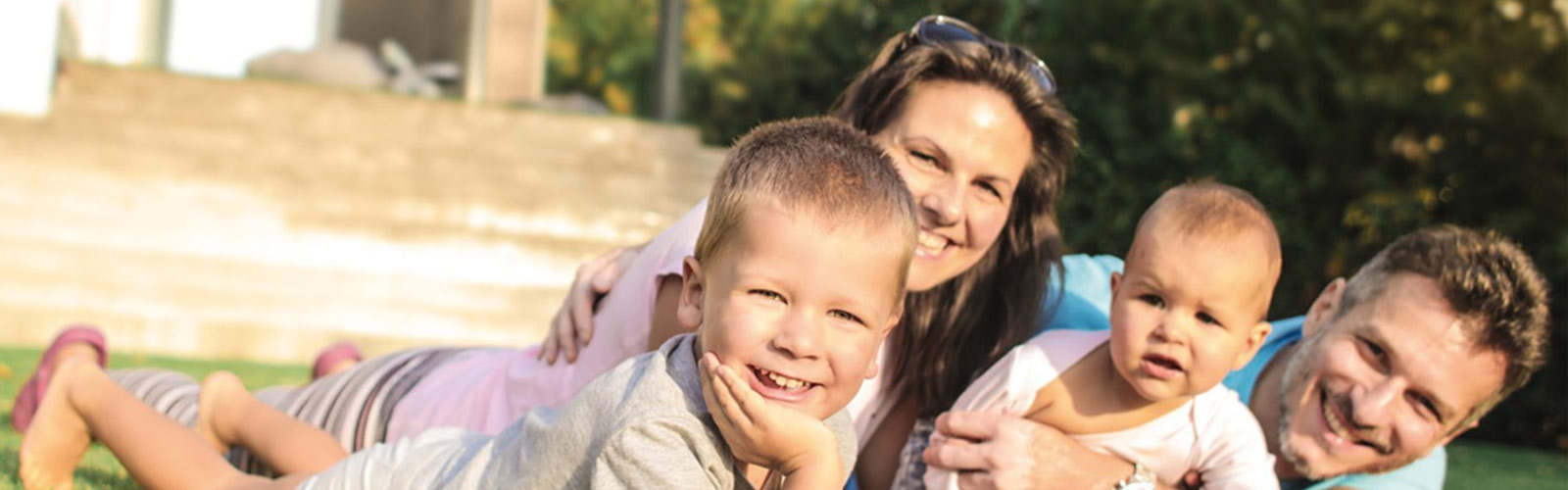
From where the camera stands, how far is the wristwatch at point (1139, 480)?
12.0ft

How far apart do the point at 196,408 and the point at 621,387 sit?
1.87 meters

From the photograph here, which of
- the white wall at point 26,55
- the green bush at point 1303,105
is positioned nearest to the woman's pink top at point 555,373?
the green bush at point 1303,105

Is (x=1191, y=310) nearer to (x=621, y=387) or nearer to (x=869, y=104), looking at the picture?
(x=869, y=104)

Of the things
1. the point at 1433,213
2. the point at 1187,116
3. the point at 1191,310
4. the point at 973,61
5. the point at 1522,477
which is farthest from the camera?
the point at 1187,116

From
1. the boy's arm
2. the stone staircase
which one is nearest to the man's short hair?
the boy's arm

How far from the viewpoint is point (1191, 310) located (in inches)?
139

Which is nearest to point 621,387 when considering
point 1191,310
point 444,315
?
point 1191,310

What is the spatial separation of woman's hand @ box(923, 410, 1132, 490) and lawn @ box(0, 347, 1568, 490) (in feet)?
6.27

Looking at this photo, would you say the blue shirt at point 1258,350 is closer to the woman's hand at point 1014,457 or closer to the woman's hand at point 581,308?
the woman's hand at point 1014,457

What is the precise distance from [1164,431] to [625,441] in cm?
158

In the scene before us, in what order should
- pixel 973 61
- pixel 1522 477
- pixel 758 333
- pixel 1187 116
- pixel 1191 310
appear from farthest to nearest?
pixel 1187 116 → pixel 1522 477 → pixel 973 61 → pixel 1191 310 → pixel 758 333

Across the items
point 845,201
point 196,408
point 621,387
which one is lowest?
point 196,408

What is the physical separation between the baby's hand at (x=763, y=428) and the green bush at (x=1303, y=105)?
7407mm

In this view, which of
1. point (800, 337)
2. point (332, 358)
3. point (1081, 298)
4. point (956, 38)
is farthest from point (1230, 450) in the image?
point (332, 358)
